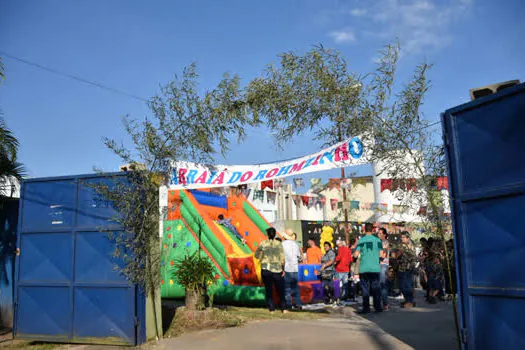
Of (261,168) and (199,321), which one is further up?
(261,168)

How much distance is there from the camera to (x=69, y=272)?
766 centimetres

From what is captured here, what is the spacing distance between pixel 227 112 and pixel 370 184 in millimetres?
43069

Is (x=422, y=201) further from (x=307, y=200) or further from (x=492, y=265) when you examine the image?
(x=307, y=200)

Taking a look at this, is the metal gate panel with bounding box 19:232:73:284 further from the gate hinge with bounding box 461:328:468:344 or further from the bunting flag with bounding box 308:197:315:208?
the bunting flag with bounding box 308:197:315:208

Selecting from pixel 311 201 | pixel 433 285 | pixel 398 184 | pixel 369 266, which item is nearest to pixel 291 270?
pixel 369 266

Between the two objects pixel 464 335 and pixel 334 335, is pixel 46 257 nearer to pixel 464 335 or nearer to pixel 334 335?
pixel 334 335

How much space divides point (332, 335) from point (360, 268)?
3239 mm

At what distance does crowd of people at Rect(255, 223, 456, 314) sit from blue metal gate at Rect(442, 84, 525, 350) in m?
3.48

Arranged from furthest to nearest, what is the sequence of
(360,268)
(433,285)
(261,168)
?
(433,285) → (360,268) → (261,168)

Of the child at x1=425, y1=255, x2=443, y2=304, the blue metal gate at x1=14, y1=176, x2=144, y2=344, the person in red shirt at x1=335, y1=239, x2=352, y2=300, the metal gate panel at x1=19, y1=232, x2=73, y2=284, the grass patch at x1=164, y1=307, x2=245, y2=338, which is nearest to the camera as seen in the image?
the blue metal gate at x1=14, y1=176, x2=144, y2=344

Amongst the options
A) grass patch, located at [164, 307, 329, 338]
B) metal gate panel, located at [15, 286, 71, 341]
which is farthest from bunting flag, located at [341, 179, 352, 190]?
metal gate panel, located at [15, 286, 71, 341]

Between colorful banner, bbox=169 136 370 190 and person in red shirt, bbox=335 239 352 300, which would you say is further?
person in red shirt, bbox=335 239 352 300

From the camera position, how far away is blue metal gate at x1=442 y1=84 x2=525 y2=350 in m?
4.45

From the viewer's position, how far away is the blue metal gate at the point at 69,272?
7316mm
